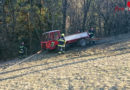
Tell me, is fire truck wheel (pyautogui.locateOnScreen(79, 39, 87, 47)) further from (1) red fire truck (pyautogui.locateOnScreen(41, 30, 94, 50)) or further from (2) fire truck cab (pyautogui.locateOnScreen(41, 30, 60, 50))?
(2) fire truck cab (pyautogui.locateOnScreen(41, 30, 60, 50))

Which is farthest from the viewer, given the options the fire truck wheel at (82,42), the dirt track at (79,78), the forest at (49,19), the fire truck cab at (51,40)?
the forest at (49,19)

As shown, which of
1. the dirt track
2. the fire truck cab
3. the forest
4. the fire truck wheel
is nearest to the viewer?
the dirt track

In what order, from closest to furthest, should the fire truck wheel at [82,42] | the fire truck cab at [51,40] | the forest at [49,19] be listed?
the fire truck cab at [51,40] < the fire truck wheel at [82,42] < the forest at [49,19]

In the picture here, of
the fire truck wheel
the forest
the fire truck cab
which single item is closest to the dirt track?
the fire truck cab

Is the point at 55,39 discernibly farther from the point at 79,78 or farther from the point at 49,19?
the point at 49,19

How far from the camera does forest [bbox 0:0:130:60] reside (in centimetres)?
2308

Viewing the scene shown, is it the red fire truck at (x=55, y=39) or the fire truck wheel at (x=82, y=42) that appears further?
the fire truck wheel at (x=82, y=42)

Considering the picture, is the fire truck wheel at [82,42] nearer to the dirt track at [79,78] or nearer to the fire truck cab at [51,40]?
the fire truck cab at [51,40]

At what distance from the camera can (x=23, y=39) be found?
23.5 m

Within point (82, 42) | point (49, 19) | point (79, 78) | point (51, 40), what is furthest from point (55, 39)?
point (49, 19)

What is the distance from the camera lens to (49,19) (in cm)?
2473

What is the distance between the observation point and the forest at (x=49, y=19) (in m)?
23.1

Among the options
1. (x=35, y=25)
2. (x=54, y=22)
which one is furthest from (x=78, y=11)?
(x=35, y=25)

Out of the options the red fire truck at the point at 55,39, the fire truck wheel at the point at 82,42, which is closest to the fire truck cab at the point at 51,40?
the red fire truck at the point at 55,39
